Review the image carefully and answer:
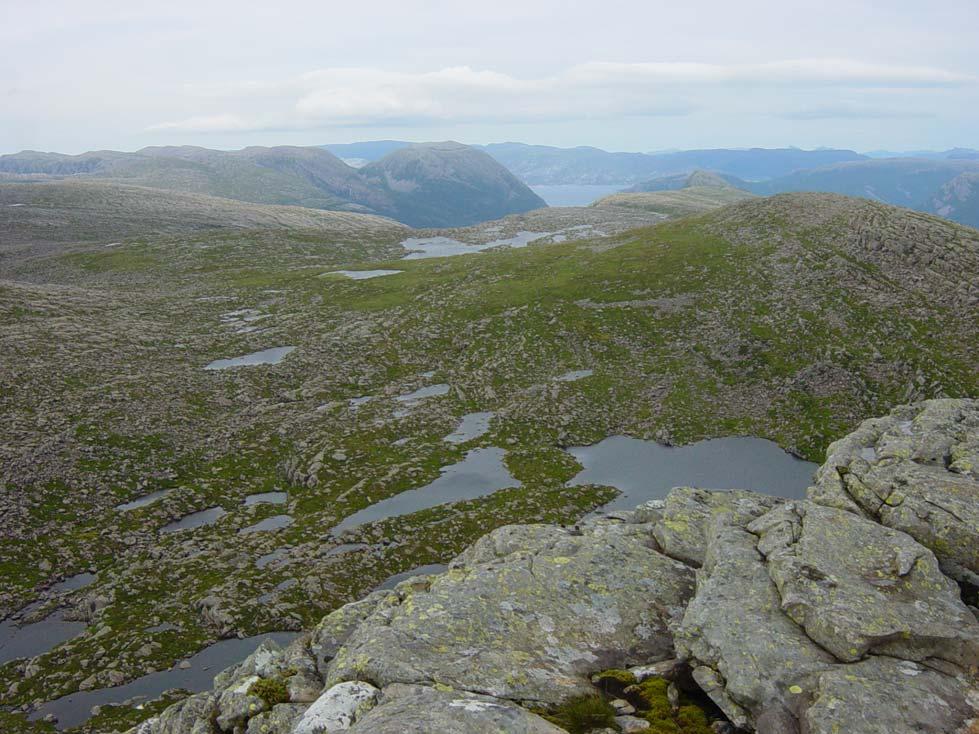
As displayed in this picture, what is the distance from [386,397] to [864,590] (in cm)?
5408

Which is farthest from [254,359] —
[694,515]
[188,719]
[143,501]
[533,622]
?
[533,622]

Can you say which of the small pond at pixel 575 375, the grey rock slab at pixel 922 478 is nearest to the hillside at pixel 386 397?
the small pond at pixel 575 375

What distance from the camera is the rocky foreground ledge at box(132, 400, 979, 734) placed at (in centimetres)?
1477

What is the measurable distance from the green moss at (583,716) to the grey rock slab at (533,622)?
0.73 metres

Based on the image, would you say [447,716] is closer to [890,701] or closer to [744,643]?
[744,643]

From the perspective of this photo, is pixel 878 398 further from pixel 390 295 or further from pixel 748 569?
pixel 390 295

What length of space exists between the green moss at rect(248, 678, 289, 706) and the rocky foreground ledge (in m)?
0.07

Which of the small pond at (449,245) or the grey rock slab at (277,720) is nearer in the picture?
the grey rock slab at (277,720)

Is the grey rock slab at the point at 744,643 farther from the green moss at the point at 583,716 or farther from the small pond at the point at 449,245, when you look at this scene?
the small pond at the point at 449,245

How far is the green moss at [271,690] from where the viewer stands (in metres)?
18.4

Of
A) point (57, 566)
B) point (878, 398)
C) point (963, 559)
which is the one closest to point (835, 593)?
point (963, 559)

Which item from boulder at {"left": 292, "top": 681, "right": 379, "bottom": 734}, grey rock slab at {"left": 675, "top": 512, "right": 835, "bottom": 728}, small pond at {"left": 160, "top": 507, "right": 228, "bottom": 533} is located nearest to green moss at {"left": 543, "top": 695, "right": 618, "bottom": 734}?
grey rock slab at {"left": 675, "top": 512, "right": 835, "bottom": 728}

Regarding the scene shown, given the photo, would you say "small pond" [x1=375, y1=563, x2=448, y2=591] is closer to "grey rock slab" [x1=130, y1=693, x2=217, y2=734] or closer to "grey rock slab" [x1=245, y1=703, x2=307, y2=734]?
"grey rock slab" [x1=130, y1=693, x2=217, y2=734]

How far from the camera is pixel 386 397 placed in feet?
217
